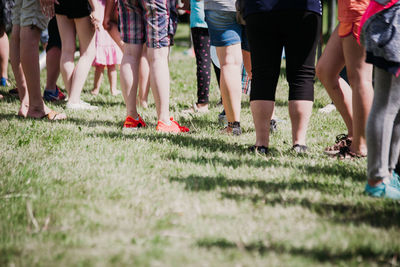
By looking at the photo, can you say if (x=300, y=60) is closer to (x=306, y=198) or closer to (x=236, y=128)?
(x=236, y=128)

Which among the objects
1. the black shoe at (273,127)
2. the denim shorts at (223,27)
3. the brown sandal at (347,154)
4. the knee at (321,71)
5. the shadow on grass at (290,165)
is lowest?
the black shoe at (273,127)

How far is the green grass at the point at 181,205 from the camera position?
72.6 inches

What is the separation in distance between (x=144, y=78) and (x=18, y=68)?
4.36 ft

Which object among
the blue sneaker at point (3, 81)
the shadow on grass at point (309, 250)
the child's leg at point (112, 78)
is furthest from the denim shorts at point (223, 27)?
the blue sneaker at point (3, 81)

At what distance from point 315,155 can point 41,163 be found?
1.91m

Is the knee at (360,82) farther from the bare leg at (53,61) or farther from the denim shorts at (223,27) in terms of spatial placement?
the bare leg at (53,61)

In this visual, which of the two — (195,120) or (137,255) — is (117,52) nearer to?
(195,120)

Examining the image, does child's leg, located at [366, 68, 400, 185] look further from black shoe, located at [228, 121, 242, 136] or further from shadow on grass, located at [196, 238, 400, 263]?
black shoe, located at [228, 121, 242, 136]

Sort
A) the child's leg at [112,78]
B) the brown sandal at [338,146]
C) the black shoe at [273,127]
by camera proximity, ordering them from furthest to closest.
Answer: the child's leg at [112,78] → the black shoe at [273,127] → the brown sandal at [338,146]

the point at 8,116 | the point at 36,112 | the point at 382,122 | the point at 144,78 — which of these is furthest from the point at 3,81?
the point at 382,122

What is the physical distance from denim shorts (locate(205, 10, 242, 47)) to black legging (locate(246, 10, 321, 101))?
56cm

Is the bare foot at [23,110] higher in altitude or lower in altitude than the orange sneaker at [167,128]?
lower

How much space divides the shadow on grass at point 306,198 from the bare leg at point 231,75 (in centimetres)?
142

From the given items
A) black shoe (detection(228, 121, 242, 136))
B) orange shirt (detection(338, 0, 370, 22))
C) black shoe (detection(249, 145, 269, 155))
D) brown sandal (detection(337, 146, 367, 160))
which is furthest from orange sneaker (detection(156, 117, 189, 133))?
orange shirt (detection(338, 0, 370, 22))
